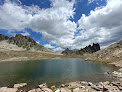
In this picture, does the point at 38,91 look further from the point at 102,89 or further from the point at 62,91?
the point at 102,89

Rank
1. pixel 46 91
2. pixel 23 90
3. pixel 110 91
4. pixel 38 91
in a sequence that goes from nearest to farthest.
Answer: pixel 110 91 → pixel 46 91 → pixel 38 91 → pixel 23 90

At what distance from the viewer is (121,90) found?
1396 centimetres

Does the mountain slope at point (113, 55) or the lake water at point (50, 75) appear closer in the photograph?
the lake water at point (50, 75)

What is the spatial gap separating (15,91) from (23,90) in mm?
1661

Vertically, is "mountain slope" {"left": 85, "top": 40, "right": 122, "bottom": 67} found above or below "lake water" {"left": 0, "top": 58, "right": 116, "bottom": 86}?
above

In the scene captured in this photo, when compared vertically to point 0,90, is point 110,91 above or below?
above

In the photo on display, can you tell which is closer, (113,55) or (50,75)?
(50,75)

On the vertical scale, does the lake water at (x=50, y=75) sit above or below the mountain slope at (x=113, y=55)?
below

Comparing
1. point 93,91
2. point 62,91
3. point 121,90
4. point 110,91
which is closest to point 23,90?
point 62,91

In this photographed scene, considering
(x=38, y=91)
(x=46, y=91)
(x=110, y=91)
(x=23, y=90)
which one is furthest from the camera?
(x=23, y=90)

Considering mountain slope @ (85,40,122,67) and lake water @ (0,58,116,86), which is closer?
lake water @ (0,58,116,86)

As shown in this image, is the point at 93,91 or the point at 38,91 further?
the point at 38,91

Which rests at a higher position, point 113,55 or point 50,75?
point 113,55

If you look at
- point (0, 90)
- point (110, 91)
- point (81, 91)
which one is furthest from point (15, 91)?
point (110, 91)
